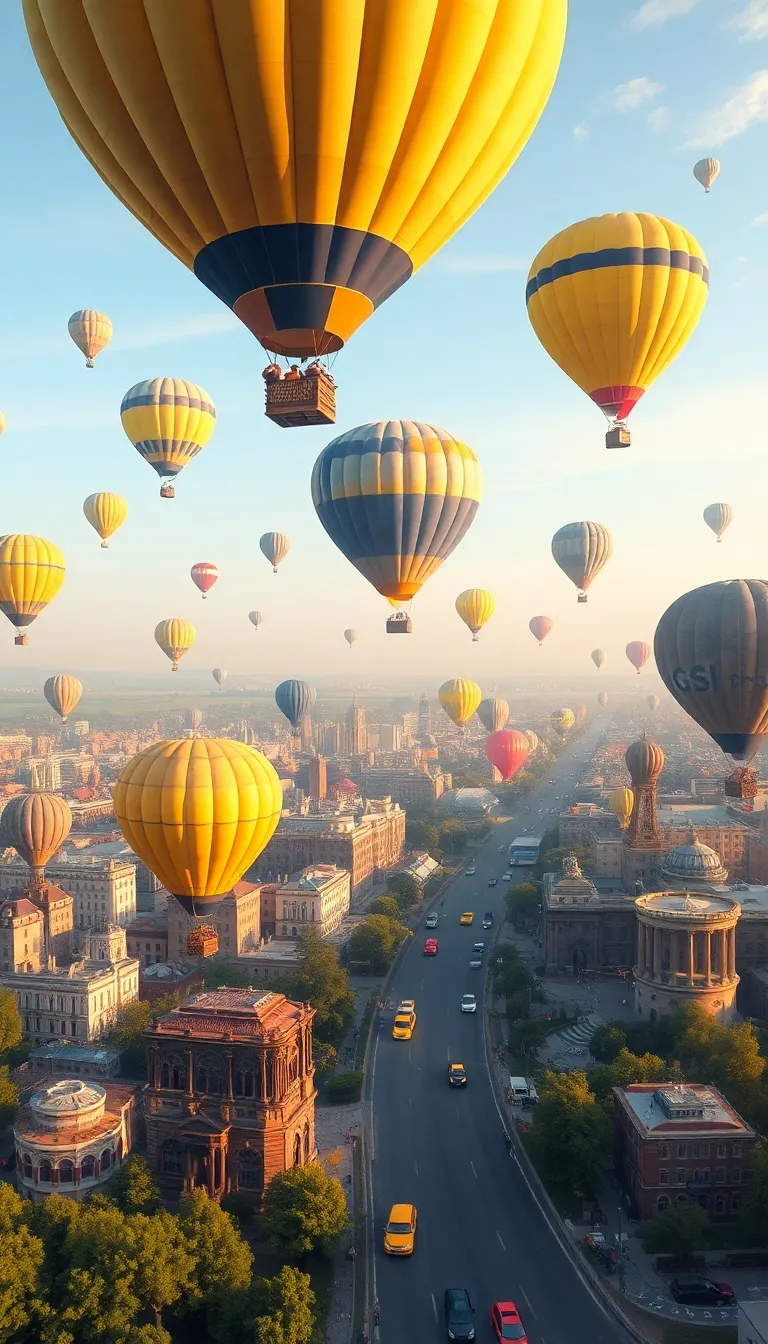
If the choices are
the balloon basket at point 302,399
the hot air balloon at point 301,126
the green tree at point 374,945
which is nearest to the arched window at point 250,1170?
the green tree at point 374,945

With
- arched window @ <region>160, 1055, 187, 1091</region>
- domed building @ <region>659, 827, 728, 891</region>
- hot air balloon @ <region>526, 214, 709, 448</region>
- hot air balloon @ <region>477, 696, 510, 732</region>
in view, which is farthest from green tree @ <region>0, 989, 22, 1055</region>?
hot air balloon @ <region>477, 696, 510, 732</region>

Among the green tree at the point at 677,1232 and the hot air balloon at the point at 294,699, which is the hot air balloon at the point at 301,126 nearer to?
the green tree at the point at 677,1232

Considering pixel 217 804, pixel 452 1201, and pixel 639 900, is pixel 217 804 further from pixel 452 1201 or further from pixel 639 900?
pixel 639 900

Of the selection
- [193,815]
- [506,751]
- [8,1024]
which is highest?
[193,815]

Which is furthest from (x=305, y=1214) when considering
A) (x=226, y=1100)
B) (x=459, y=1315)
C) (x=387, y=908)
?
(x=387, y=908)

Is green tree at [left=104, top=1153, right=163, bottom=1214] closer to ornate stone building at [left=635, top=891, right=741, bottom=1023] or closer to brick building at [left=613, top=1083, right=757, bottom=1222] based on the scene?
brick building at [left=613, top=1083, right=757, bottom=1222]

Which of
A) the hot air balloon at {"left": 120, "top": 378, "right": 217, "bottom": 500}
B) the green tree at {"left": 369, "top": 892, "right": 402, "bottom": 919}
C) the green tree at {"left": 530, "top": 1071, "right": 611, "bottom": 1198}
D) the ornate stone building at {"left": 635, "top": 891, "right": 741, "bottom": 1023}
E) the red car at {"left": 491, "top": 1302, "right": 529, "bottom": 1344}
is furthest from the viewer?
the green tree at {"left": 369, "top": 892, "right": 402, "bottom": 919}

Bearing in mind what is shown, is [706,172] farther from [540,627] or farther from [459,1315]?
[540,627]
